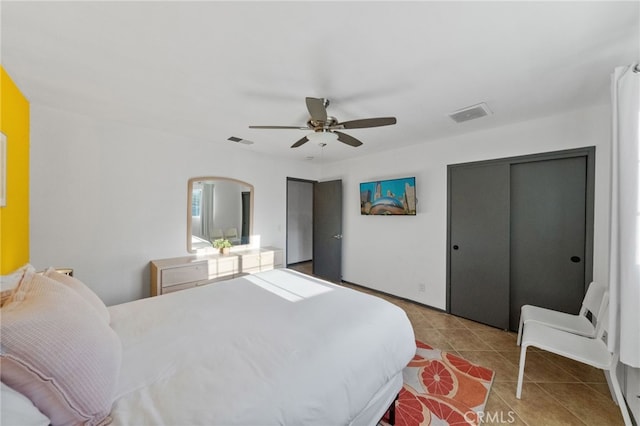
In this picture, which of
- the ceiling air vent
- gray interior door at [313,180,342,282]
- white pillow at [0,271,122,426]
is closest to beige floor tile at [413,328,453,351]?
gray interior door at [313,180,342,282]

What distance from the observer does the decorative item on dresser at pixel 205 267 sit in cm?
292

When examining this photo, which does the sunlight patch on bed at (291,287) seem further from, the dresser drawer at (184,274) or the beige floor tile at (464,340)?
the beige floor tile at (464,340)

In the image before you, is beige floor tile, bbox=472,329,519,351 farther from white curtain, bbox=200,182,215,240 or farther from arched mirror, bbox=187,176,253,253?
white curtain, bbox=200,182,215,240

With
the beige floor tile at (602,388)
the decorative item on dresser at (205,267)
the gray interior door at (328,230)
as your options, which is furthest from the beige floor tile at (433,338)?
the decorative item on dresser at (205,267)

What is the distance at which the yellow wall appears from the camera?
6.07 feet

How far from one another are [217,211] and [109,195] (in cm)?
129

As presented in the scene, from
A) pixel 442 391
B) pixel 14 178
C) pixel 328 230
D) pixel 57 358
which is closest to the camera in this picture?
pixel 57 358

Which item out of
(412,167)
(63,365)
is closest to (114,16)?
(63,365)

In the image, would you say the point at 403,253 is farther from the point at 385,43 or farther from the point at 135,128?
the point at 135,128

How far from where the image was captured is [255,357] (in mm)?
1186

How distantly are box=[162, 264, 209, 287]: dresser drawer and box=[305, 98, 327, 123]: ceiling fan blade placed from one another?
8.11 feet

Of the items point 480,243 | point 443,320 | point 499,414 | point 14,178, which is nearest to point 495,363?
point 499,414

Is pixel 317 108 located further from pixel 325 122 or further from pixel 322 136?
pixel 322 136

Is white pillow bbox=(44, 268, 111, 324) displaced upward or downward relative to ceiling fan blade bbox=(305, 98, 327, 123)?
downward
